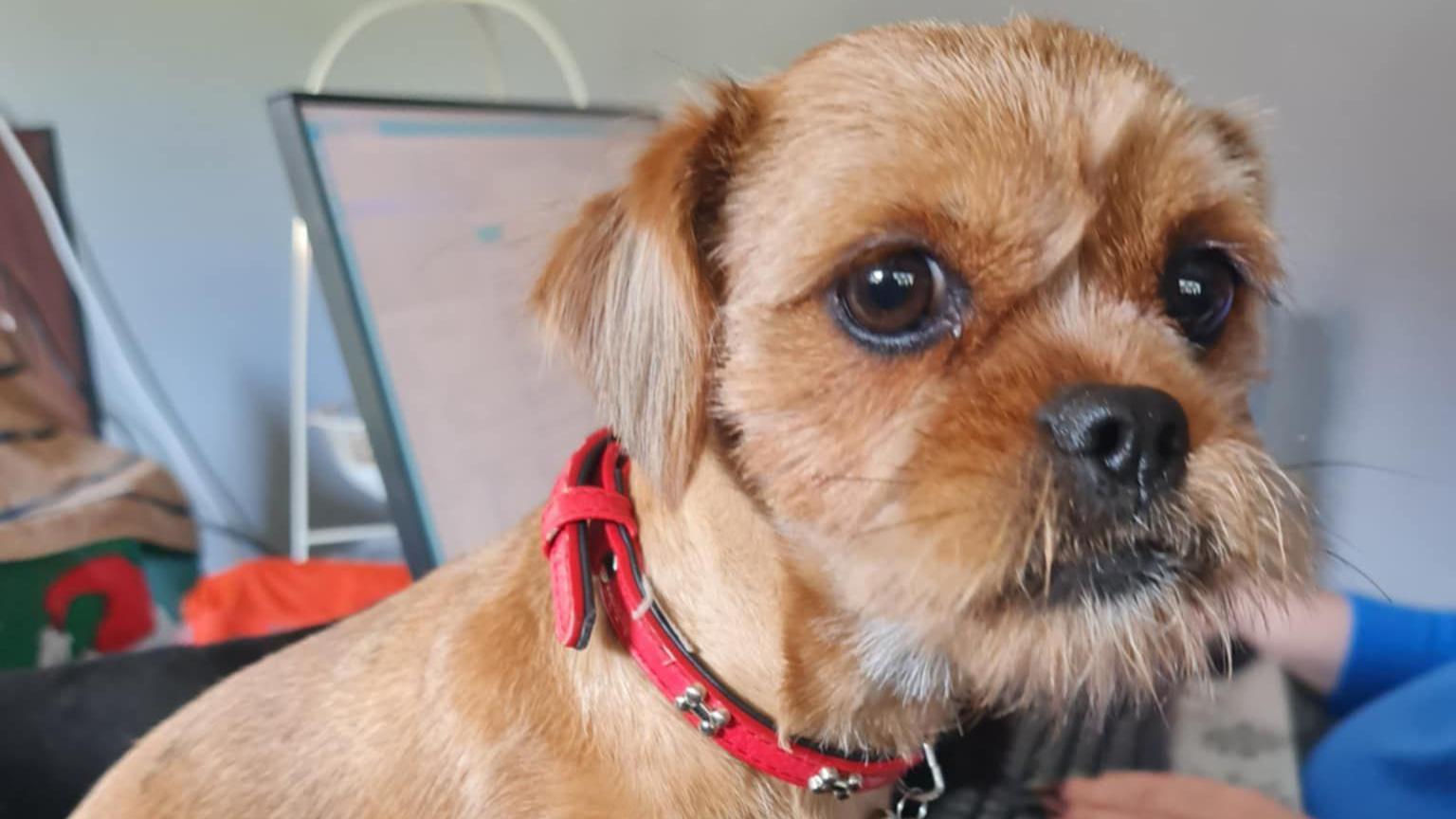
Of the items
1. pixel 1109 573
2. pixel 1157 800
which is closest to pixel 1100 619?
pixel 1109 573

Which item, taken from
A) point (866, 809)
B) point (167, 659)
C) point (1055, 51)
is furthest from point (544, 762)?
point (167, 659)

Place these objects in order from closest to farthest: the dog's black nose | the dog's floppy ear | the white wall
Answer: the dog's black nose → the dog's floppy ear → the white wall

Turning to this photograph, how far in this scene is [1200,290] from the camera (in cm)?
66

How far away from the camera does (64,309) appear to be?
1.78 meters

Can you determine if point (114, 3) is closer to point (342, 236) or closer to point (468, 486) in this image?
point (342, 236)

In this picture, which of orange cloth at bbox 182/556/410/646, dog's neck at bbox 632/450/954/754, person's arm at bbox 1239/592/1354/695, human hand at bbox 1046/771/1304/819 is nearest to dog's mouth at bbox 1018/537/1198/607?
dog's neck at bbox 632/450/954/754

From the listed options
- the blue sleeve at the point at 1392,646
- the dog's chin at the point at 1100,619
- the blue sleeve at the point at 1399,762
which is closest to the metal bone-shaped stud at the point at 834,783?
the dog's chin at the point at 1100,619

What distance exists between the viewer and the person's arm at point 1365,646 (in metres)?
1.29

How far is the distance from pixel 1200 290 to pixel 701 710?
46cm

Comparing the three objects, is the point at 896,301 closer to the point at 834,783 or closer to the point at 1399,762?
the point at 834,783

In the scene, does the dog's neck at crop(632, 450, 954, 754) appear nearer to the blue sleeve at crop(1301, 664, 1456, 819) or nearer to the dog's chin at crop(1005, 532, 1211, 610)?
the dog's chin at crop(1005, 532, 1211, 610)

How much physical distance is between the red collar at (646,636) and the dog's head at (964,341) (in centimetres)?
7

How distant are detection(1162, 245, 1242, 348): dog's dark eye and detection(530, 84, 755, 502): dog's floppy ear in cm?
32

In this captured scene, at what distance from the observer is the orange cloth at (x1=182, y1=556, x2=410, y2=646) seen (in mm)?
1508
